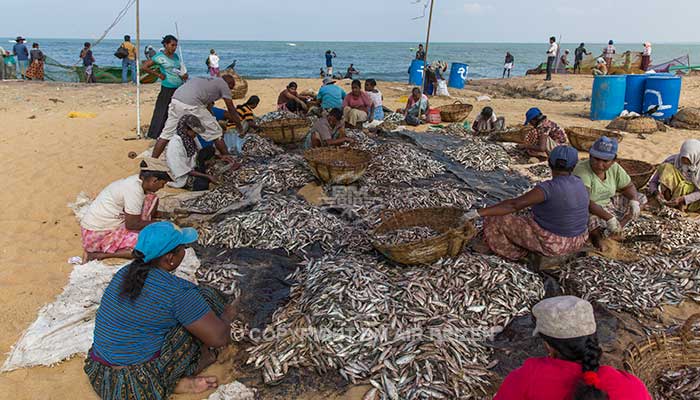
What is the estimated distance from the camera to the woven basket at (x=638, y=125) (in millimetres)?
11469

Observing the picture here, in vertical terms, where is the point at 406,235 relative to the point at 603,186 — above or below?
below

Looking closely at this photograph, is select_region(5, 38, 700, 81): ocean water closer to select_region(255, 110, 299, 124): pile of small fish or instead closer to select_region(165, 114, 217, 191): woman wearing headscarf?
select_region(255, 110, 299, 124): pile of small fish

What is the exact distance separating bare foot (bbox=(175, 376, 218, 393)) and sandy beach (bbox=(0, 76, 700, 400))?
0.06m

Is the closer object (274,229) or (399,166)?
(274,229)

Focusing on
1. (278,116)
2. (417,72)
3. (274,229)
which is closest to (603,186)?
(274,229)

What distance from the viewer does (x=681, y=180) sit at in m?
6.73

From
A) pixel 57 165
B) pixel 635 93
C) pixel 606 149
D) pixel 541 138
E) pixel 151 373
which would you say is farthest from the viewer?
pixel 635 93

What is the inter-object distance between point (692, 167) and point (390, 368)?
5645 millimetres

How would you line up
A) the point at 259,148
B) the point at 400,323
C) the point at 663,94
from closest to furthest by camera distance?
the point at 400,323, the point at 259,148, the point at 663,94

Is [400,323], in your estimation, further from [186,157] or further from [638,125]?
[638,125]

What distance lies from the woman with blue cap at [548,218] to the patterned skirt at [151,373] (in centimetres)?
287

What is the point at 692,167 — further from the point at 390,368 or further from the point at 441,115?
the point at 441,115

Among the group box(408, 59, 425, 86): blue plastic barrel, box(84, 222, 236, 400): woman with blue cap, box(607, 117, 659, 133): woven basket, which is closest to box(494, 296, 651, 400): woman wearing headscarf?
box(84, 222, 236, 400): woman with blue cap

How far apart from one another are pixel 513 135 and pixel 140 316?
8.89m
